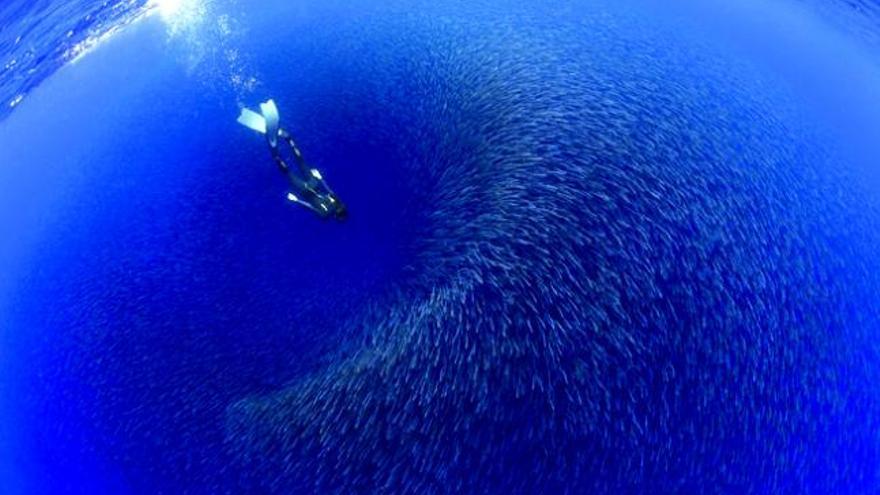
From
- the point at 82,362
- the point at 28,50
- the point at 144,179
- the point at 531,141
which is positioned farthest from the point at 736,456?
the point at 28,50

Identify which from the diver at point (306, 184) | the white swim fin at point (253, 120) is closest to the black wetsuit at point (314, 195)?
the diver at point (306, 184)

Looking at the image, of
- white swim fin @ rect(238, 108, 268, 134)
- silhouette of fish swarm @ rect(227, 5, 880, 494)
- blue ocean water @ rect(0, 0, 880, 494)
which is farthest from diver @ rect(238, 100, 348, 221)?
silhouette of fish swarm @ rect(227, 5, 880, 494)

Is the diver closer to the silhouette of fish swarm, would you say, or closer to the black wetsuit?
the black wetsuit

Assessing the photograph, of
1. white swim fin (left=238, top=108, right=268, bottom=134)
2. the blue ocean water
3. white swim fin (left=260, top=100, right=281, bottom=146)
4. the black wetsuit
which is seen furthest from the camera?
the black wetsuit

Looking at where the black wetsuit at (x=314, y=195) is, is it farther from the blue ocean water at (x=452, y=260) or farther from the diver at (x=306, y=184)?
the blue ocean water at (x=452, y=260)

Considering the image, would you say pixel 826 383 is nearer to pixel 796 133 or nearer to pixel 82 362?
pixel 796 133
